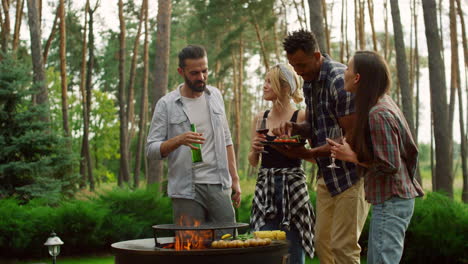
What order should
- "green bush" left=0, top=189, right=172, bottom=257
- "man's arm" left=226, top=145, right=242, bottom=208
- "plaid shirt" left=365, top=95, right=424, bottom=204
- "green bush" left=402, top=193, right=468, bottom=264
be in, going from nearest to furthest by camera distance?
"plaid shirt" left=365, top=95, right=424, bottom=204 → "man's arm" left=226, top=145, right=242, bottom=208 → "green bush" left=402, top=193, right=468, bottom=264 → "green bush" left=0, top=189, right=172, bottom=257

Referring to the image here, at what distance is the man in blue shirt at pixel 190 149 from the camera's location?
393cm

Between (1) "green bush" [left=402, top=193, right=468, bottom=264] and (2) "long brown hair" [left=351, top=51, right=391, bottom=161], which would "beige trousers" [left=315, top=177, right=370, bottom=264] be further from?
(1) "green bush" [left=402, top=193, right=468, bottom=264]

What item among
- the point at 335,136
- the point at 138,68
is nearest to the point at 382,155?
the point at 335,136

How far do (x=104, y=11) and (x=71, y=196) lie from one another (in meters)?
14.9

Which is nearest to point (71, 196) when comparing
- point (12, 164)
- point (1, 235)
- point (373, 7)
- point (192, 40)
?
point (12, 164)

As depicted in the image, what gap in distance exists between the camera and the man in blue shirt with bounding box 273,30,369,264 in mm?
3277

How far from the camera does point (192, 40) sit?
29891mm

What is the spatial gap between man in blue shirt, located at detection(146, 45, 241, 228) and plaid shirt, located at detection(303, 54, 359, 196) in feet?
2.59

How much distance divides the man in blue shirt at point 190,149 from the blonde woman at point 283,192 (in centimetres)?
24

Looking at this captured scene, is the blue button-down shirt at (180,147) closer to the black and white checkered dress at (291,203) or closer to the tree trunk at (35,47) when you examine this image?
the black and white checkered dress at (291,203)

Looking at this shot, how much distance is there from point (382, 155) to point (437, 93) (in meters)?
9.80

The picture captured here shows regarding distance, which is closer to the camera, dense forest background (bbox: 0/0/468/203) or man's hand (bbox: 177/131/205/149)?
man's hand (bbox: 177/131/205/149)

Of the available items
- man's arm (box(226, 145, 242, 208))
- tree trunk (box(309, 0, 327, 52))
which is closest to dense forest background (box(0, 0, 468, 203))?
tree trunk (box(309, 0, 327, 52))

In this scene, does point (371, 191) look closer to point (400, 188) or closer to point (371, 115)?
point (400, 188)
